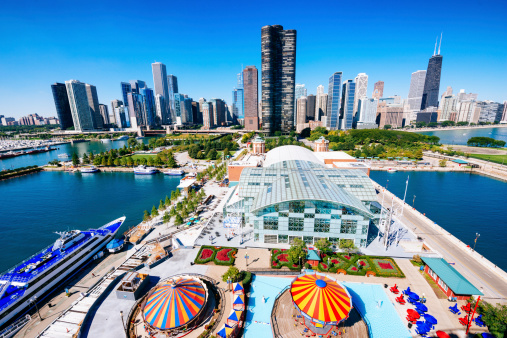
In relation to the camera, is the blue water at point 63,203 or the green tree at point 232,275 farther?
the blue water at point 63,203

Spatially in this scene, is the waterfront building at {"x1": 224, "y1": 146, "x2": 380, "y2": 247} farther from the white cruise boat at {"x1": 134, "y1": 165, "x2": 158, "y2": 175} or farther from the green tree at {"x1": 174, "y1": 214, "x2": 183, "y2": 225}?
the white cruise boat at {"x1": 134, "y1": 165, "x2": 158, "y2": 175}

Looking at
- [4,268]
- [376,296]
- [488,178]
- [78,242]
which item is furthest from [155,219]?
[488,178]

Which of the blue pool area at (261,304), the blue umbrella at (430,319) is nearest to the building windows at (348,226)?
the blue pool area at (261,304)

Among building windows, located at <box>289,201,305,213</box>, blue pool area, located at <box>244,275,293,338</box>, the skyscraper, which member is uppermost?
the skyscraper

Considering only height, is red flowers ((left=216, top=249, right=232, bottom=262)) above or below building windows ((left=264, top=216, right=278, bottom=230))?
below

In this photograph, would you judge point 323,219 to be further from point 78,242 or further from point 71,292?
point 78,242

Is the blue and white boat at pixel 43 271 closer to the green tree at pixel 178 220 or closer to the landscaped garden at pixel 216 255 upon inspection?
the green tree at pixel 178 220

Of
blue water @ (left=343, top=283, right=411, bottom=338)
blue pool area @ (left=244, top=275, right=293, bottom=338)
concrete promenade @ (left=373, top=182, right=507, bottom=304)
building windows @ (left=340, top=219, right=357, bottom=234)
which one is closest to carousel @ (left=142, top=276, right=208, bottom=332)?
blue pool area @ (left=244, top=275, right=293, bottom=338)
